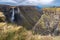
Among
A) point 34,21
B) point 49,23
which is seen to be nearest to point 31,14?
point 34,21

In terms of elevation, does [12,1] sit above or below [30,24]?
above

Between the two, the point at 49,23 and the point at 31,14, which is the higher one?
the point at 31,14

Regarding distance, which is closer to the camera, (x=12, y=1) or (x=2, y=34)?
(x=2, y=34)

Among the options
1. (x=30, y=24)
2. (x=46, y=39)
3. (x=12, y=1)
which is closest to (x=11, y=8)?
(x=12, y=1)

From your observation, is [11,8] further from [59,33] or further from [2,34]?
[59,33]

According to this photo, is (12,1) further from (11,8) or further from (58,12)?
(58,12)

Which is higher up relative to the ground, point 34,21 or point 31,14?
point 31,14

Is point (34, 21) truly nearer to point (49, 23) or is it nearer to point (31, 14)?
point (31, 14)

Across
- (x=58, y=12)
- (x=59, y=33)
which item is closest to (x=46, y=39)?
(x=59, y=33)

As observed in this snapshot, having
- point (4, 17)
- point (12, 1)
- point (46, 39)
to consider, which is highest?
point (12, 1)
